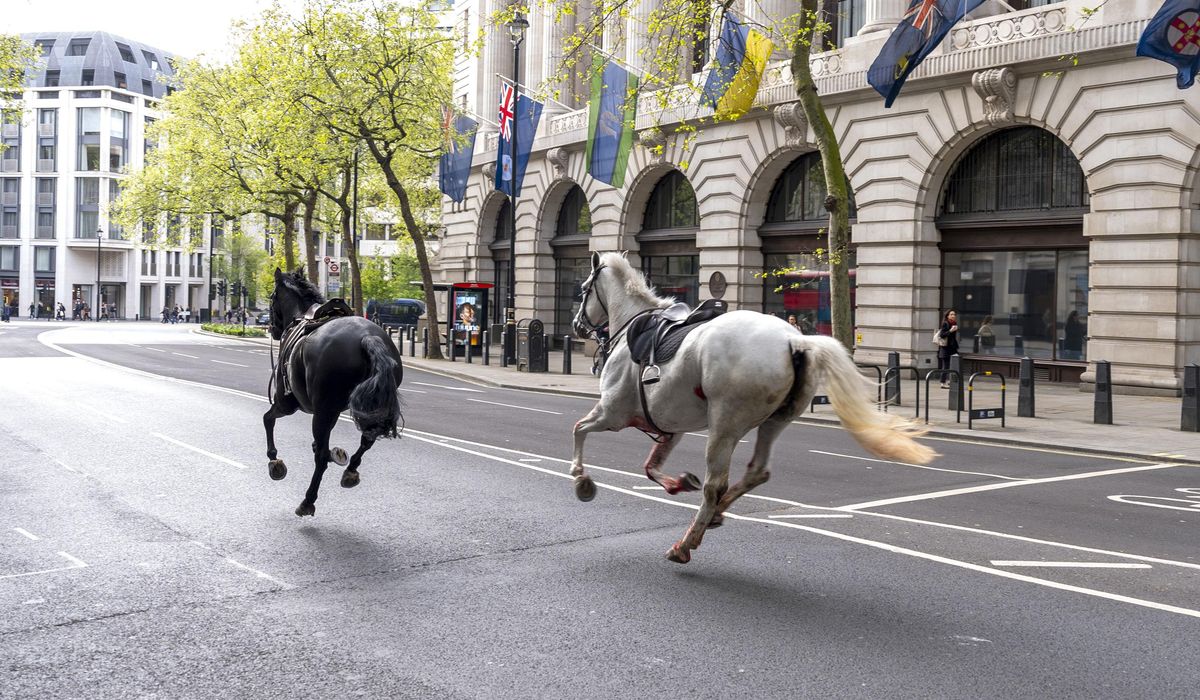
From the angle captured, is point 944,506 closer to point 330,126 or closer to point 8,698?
point 8,698

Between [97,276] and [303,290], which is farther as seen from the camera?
[97,276]

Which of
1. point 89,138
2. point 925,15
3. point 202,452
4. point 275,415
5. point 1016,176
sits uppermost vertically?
point 89,138

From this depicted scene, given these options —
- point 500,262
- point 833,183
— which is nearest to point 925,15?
point 833,183

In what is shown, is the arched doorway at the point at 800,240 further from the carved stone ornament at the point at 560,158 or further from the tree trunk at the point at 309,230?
the tree trunk at the point at 309,230

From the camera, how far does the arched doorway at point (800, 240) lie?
32.2m

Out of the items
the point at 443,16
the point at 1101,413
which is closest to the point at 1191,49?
the point at 1101,413

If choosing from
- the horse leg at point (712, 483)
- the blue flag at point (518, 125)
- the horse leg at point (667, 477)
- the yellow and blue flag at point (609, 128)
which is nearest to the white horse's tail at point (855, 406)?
the horse leg at point (712, 483)

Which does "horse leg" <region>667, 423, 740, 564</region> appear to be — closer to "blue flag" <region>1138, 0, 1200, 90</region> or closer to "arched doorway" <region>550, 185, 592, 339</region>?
"blue flag" <region>1138, 0, 1200, 90</region>

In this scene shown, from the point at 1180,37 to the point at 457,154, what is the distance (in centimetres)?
2811

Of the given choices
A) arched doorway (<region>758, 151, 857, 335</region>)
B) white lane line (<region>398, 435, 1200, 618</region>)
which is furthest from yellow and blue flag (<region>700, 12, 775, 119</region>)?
white lane line (<region>398, 435, 1200, 618</region>)

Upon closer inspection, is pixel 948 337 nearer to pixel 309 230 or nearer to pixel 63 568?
pixel 63 568

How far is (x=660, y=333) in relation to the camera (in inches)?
328

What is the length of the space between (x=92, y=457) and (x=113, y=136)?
10328 centimetres

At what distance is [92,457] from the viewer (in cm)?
1294
